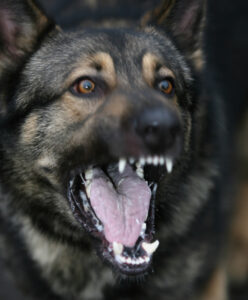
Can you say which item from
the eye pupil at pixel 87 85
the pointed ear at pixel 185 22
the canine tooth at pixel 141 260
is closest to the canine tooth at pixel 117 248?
the canine tooth at pixel 141 260

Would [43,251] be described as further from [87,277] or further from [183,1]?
[183,1]

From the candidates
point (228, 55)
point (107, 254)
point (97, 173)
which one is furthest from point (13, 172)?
point (228, 55)

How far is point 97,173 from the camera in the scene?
11.2 feet

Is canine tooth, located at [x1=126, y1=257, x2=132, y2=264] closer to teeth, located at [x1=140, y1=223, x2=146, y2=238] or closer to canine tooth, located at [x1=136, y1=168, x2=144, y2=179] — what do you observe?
teeth, located at [x1=140, y1=223, x2=146, y2=238]

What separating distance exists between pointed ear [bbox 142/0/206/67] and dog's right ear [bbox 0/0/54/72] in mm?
867

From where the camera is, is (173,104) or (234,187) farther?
(234,187)

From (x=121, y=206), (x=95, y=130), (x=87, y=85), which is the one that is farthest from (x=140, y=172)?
(x=87, y=85)

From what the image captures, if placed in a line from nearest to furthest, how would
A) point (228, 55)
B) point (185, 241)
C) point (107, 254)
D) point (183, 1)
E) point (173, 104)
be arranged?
point (107, 254)
point (173, 104)
point (183, 1)
point (185, 241)
point (228, 55)

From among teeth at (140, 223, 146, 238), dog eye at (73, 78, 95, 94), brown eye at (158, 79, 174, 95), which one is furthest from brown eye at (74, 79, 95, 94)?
teeth at (140, 223, 146, 238)

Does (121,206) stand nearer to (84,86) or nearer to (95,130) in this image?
(95,130)

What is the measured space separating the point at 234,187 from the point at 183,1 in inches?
97.4

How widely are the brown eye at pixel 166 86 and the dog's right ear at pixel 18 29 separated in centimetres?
91

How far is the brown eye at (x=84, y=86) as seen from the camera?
3.33m

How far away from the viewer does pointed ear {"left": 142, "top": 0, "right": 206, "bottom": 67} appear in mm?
3916
